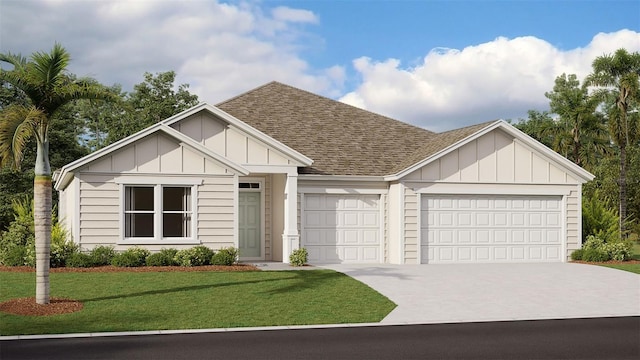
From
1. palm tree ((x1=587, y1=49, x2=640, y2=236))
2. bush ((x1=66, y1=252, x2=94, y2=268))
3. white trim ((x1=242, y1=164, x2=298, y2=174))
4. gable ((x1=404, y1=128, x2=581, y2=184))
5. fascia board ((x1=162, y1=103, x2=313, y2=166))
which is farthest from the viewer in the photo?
palm tree ((x1=587, y1=49, x2=640, y2=236))

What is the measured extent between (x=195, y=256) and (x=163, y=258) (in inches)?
36.0

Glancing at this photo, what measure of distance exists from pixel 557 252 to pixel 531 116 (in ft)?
135

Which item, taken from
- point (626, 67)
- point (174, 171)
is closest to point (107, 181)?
point (174, 171)

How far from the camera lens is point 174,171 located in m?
21.8

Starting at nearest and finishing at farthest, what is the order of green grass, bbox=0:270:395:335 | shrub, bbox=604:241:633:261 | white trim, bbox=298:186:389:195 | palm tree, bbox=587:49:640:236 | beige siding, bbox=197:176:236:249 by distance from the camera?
green grass, bbox=0:270:395:335, beige siding, bbox=197:176:236:249, white trim, bbox=298:186:389:195, shrub, bbox=604:241:633:261, palm tree, bbox=587:49:640:236

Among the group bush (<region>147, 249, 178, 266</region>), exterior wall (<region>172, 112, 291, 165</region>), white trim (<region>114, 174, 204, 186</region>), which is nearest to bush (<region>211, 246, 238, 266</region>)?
bush (<region>147, 249, 178, 266</region>)

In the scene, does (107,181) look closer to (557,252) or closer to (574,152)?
(557,252)

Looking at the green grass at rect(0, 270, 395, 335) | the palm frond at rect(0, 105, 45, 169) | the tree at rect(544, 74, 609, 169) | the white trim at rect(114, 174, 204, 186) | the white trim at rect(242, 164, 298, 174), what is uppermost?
the tree at rect(544, 74, 609, 169)

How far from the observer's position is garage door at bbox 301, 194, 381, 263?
2386 centimetres

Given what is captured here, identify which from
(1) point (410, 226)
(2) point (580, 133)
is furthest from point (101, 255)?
(2) point (580, 133)

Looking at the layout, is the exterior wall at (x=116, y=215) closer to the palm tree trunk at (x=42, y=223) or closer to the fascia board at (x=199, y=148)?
the fascia board at (x=199, y=148)

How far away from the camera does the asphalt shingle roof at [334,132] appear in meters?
25.0

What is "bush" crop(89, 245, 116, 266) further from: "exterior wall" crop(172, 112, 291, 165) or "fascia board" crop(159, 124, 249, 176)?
"exterior wall" crop(172, 112, 291, 165)

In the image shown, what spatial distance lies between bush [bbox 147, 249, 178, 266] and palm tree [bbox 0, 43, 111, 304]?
6.34 m
